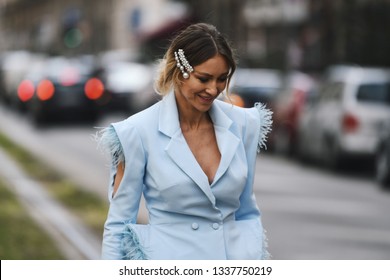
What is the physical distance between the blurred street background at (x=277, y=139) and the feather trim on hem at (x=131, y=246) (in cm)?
61

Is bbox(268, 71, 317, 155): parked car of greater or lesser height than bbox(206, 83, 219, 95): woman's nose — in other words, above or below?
below

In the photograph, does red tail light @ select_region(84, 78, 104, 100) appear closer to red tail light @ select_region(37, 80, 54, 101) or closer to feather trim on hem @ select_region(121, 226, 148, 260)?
red tail light @ select_region(37, 80, 54, 101)

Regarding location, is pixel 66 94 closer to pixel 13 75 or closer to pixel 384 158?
pixel 13 75

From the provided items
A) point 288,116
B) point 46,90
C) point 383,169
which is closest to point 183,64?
point 383,169

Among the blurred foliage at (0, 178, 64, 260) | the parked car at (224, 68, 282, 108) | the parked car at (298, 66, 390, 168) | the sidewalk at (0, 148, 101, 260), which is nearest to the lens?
the blurred foliage at (0, 178, 64, 260)

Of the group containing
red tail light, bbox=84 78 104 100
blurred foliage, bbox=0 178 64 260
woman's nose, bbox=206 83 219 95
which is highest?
woman's nose, bbox=206 83 219 95

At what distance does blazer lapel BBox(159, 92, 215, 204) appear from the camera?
3.99 m

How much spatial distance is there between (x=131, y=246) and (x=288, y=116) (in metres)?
18.8

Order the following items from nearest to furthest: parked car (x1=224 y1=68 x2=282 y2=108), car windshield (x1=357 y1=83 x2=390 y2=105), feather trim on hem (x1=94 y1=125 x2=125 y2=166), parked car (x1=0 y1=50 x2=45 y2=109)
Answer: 1. feather trim on hem (x1=94 y1=125 x2=125 y2=166)
2. car windshield (x1=357 y1=83 x2=390 y2=105)
3. parked car (x1=224 y1=68 x2=282 y2=108)
4. parked car (x1=0 y1=50 x2=45 y2=109)

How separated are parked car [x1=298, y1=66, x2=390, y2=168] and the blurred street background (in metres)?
0.02

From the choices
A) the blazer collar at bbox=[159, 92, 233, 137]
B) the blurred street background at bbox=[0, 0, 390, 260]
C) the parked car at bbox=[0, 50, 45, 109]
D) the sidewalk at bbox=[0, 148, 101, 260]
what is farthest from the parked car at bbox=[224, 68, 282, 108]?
the blazer collar at bbox=[159, 92, 233, 137]

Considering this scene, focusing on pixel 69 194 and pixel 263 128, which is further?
pixel 69 194

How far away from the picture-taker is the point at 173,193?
4.01 metres

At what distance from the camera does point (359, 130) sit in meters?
17.8
